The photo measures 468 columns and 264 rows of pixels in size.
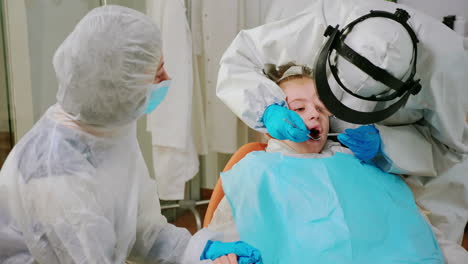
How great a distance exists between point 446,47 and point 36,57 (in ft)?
5.20

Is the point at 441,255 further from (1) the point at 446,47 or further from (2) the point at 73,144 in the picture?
(2) the point at 73,144

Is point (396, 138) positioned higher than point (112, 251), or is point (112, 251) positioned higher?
point (396, 138)

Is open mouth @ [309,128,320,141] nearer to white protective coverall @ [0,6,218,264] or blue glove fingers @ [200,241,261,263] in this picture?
blue glove fingers @ [200,241,261,263]

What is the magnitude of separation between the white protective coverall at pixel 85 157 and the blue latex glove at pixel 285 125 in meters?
0.47

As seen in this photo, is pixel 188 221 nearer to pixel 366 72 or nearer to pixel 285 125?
pixel 285 125

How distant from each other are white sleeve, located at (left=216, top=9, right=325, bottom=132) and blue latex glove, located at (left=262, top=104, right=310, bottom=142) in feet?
0.21

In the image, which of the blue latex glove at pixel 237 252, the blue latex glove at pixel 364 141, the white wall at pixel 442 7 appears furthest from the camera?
the white wall at pixel 442 7

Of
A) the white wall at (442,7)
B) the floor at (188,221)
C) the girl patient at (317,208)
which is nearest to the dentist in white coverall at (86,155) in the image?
the girl patient at (317,208)

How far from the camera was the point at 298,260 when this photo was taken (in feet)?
3.68

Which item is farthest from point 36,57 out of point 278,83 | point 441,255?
point 441,255

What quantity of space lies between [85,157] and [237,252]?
18.3 inches

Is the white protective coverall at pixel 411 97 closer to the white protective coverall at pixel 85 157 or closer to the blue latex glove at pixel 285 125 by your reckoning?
the blue latex glove at pixel 285 125

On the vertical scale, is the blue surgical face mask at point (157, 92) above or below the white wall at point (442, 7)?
below

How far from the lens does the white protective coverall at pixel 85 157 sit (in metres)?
0.85
